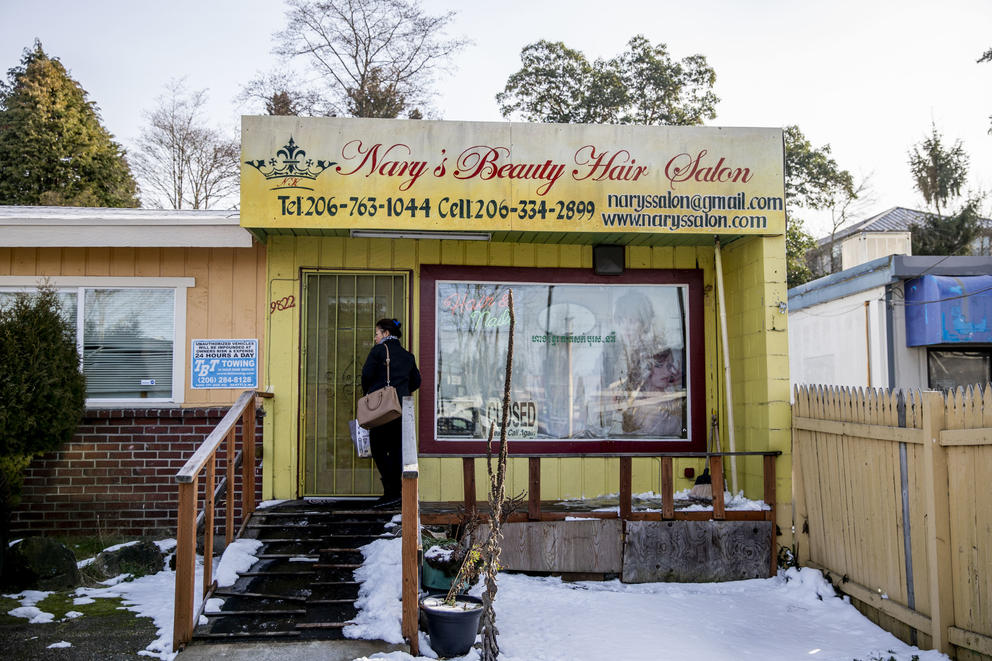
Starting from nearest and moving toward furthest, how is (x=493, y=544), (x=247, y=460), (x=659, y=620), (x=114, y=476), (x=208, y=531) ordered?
(x=493, y=544) → (x=208, y=531) → (x=659, y=620) → (x=247, y=460) → (x=114, y=476)

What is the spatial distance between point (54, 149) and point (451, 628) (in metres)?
26.8

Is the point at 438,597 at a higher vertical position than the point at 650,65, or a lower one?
lower

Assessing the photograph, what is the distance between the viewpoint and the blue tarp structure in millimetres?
11773

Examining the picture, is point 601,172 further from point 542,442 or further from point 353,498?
point 353,498

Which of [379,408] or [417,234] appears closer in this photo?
[379,408]

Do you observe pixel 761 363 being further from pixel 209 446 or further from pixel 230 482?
pixel 209 446

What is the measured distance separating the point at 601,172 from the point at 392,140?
76.9 inches

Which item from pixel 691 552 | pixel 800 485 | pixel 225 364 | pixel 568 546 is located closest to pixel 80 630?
pixel 225 364

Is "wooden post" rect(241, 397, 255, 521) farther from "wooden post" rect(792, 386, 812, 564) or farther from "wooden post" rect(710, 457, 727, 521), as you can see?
"wooden post" rect(792, 386, 812, 564)

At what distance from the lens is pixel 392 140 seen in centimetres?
713

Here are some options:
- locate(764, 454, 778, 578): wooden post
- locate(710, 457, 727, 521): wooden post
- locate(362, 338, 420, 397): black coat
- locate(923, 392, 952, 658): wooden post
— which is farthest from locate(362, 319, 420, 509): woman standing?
locate(923, 392, 952, 658): wooden post

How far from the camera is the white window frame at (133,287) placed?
7684mm

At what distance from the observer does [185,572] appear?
4.92 metres

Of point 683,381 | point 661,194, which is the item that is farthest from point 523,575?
point 661,194
